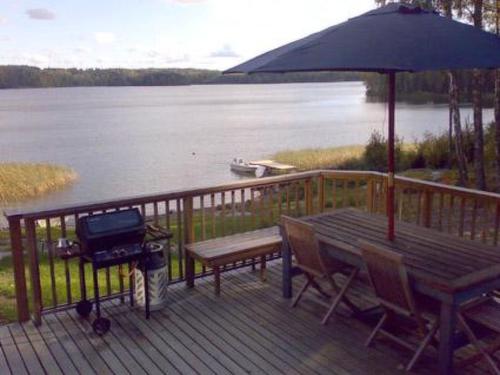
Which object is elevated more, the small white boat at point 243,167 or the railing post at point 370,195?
the railing post at point 370,195

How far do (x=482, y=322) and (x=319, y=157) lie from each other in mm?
21336

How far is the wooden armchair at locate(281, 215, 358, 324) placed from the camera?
12.6ft

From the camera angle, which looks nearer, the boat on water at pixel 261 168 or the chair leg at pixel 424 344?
the chair leg at pixel 424 344

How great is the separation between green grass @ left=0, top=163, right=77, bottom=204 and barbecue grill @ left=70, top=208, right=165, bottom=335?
16.7m

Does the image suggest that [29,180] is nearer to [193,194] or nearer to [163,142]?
[163,142]

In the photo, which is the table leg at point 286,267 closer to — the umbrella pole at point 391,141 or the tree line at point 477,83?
the umbrella pole at point 391,141

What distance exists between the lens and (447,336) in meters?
3.06

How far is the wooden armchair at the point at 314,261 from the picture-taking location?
384 cm

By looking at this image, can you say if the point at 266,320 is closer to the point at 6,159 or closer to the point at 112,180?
the point at 112,180

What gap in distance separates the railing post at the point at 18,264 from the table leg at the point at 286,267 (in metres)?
2.10

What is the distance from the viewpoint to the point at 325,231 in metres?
4.02

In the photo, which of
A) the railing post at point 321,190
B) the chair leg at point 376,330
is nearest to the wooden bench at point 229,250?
the railing post at point 321,190

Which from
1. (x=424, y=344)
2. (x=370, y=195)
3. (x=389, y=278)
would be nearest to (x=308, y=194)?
(x=370, y=195)

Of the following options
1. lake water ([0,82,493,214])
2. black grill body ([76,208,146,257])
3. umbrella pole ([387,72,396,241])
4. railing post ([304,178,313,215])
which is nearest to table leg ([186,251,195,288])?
black grill body ([76,208,146,257])
